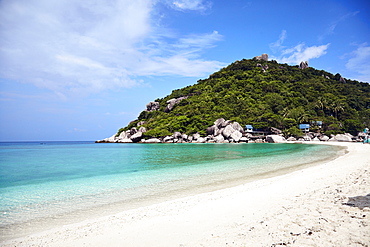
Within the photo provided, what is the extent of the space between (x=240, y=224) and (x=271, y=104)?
83.4 metres

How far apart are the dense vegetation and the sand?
6342 cm

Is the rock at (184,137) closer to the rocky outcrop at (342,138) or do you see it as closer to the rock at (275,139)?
the rock at (275,139)

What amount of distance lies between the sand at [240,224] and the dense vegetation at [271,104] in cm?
6342

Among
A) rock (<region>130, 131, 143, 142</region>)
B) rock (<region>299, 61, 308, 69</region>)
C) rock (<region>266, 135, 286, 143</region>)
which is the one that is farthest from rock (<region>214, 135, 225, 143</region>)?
rock (<region>299, 61, 308, 69</region>)

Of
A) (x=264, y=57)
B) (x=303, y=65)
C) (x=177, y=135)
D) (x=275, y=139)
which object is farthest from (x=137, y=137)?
(x=303, y=65)

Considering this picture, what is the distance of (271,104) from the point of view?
80625 millimetres

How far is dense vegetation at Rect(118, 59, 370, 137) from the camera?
68750mm

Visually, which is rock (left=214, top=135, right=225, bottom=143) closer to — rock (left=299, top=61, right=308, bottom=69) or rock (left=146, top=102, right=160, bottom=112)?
rock (left=146, top=102, right=160, bottom=112)

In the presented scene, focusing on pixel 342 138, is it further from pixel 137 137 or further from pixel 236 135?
pixel 137 137

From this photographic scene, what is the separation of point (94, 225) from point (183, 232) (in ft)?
8.02

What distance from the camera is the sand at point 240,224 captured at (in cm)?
366

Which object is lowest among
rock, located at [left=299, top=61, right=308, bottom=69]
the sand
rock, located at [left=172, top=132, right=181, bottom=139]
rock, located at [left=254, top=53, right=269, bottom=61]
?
the sand

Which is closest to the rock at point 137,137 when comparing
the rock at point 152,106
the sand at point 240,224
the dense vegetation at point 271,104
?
the dense vegetation at point 271,104

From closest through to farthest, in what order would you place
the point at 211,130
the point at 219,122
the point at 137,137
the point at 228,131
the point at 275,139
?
1. the point at 275,139
2. the point at 228,131
3. the point at 219,122
4. the point at 211,130
5. the point at 137,137
